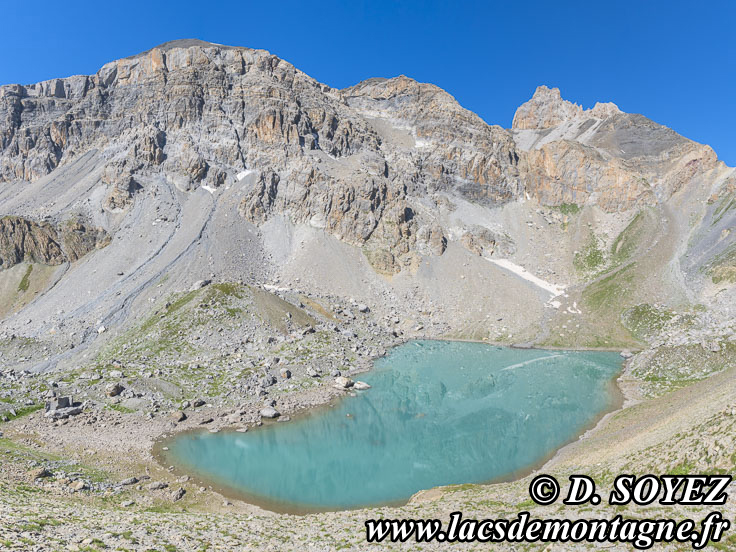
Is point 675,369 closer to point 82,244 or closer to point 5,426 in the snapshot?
point 5,426

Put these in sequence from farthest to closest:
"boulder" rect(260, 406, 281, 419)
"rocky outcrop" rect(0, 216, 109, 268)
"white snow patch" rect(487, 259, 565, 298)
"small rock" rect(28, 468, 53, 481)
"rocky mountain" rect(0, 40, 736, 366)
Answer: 1. "white snow patch" rect(487, 259, 565, 298)
2. "rocky outcrop" rect(0, 216, 109, 268)
3. "rocky mountain" rect(0, 40, 736, 366)
4. "boulder" rect(260, 406, 281, 419)
5. "small rock" rect(28, 468, 53, 481)

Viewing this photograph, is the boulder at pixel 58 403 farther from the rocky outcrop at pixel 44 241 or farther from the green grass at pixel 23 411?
the rocky outcrop at pixel 44 241

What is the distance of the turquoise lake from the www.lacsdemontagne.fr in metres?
14.3

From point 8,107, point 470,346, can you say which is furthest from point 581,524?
point 8,107

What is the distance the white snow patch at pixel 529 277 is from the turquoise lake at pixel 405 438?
1667 inches

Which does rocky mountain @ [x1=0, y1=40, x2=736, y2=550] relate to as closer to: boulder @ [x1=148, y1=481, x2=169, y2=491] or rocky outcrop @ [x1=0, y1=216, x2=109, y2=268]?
boulder @ [x1=148, y1=481, x2=169, y2=491]

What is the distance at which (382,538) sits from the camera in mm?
19453

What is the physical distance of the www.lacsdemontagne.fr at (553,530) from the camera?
1434 centimetres

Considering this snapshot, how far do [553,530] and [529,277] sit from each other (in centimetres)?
11017

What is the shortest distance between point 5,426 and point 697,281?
12598 cm

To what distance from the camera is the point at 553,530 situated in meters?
17.1

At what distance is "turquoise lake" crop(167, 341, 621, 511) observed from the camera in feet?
120

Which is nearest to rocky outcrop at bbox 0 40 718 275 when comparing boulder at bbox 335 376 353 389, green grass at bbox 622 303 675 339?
green grass at bbox 622 303 675 339

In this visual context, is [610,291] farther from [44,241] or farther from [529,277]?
[44,241]
